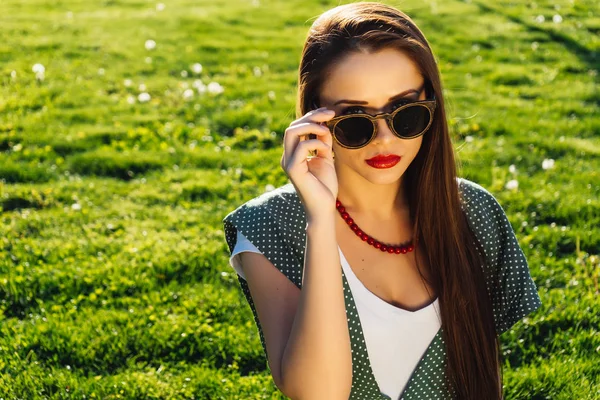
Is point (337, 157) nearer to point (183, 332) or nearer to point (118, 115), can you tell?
point (183, 332)

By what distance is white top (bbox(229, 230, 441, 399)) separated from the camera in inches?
112

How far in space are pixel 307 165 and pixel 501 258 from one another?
0.94 metres

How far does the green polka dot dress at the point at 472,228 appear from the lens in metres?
2.84

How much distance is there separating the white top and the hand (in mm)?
331

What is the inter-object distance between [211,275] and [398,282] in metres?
1.89

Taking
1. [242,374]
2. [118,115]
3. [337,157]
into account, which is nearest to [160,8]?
[118,115]

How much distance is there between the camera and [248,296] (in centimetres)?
311

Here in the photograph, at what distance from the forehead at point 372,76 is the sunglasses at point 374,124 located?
0.08m

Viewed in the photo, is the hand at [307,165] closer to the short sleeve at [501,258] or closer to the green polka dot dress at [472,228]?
the green polka dot dress at [472,228]

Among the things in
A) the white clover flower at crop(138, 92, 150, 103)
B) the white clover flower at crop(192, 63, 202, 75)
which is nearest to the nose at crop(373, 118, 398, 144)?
the white clover flower at crop(138, 92, 150, 103)

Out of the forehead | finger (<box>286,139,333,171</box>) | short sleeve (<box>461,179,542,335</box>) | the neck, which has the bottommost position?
short sleeve (<box>461,179,542,335</box>)

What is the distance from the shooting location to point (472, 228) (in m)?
3.13

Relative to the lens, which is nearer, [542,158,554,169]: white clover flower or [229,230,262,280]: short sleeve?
[229,230,262,280]: short sleeve

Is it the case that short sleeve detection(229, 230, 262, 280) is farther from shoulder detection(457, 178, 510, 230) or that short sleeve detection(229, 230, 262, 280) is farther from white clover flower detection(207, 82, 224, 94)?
white clover flower detection(207, 82, 224, 94)
